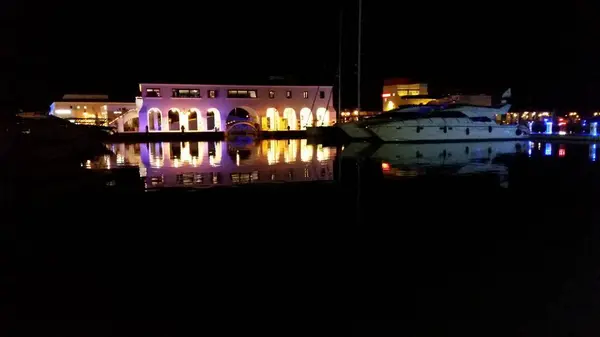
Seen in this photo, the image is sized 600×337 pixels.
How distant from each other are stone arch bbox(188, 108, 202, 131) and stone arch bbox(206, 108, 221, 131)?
1071 mm

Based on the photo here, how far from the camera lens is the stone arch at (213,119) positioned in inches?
1852

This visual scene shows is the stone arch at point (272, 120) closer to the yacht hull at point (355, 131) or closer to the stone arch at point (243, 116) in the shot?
the stone arch at point (243, 116)

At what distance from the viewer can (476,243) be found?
21.7ft

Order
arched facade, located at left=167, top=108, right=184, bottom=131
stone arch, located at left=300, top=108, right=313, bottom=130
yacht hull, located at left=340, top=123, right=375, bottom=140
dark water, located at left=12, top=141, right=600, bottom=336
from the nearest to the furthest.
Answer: dark water, located at left=12, top=141, right=600, bottom=336 → yacht hull, located at left=340, top=123, right=375, bottom=140 → arched facade, located at left=167, top=108, right=184, bottom=131 → stone arch, located at left=300, top=108, right=313, bottom=130

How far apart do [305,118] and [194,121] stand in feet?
39.7

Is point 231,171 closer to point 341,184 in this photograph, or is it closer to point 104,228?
point 341,184

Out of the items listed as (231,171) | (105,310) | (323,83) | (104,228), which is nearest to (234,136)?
(323,83)

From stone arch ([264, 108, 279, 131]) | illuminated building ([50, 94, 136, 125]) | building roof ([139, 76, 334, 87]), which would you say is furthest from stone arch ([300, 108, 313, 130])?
illuminated building ([50, 94, 136, 125])

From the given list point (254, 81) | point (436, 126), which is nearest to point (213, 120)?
point (254, 81)

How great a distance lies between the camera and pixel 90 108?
48062 mm

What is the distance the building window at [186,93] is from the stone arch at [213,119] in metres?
2.10

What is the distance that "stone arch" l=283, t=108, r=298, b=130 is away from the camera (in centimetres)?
4981

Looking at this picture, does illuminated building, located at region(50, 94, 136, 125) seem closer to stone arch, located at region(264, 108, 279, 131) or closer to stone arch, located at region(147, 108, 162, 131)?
stone arch, located at region(147, 108, 162, 131)

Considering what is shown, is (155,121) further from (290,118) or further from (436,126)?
(436,126)
